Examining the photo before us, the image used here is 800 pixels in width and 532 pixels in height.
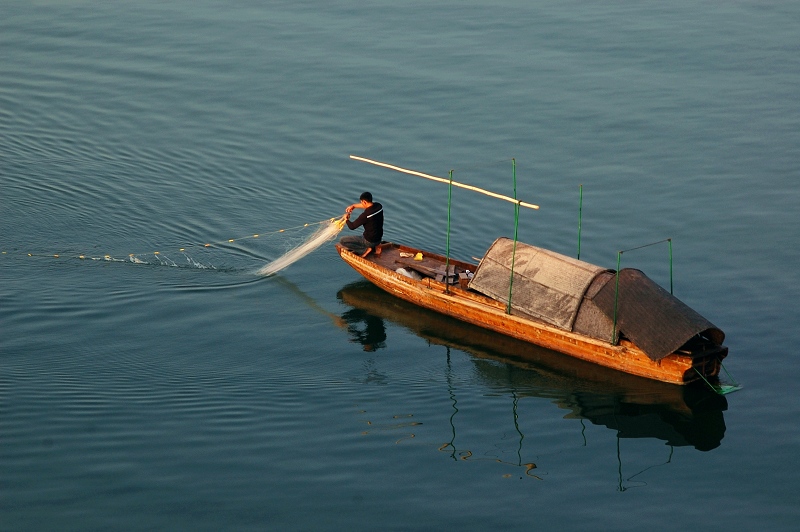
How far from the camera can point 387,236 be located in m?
24.2

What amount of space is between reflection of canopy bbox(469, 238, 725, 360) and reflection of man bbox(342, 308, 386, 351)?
2.07m

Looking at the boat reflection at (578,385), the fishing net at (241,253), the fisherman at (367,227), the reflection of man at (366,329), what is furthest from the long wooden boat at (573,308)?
the fishing net at (241,253)

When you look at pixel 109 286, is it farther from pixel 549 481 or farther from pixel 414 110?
pixel 414 110

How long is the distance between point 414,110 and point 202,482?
59.5ft

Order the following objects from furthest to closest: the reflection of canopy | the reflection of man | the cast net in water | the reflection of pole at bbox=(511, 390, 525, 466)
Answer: the cast net in water → the reflection of man → the reflection of canopy → the reflection of pole at bbox=(511, 390, 525, 466)


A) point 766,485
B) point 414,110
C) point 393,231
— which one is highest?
point 414,110

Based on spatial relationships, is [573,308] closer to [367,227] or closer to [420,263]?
[420,263]

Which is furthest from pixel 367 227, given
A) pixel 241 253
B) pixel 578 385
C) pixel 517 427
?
pixel 517 427

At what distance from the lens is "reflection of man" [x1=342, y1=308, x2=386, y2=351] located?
20.4m

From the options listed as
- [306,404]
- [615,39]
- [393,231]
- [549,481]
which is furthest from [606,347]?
[615,39]

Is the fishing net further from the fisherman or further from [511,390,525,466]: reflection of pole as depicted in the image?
[511,390,525,466]: reflection of pole

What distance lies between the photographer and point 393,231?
24.6 metres

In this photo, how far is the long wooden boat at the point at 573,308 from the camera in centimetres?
1831

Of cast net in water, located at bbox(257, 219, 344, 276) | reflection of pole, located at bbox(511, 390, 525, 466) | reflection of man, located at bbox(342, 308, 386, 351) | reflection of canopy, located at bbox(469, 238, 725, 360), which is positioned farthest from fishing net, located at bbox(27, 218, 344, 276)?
reflection of pole, located at bbox(511, 390, 525, 466)
